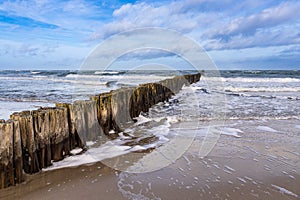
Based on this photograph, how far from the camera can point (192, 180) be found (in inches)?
134

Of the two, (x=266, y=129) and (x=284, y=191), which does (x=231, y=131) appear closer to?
(x=266, y=129)

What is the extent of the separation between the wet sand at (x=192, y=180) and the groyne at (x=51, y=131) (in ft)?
0.85

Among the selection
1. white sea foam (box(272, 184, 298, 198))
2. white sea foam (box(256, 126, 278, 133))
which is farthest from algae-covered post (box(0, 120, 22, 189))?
white sea foam (box(256, 126, 278, 133))

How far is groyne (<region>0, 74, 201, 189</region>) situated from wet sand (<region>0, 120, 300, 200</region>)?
259 millimetres

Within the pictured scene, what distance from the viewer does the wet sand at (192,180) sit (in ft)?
9.82

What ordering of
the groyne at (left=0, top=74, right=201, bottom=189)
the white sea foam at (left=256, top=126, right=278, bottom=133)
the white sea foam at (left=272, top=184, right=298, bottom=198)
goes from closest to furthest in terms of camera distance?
the white sea foam at (left=272, top=184, right=298, bottom=198) < the groyne at (left=0, top=74, right=201, bottom=189) < the white sea foam at (left=256, top=126, right=278, bottom=133)

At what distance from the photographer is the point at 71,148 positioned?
4.47 meters

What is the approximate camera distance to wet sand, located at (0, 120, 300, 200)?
118 inches

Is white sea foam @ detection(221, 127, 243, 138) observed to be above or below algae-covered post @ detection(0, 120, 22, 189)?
below

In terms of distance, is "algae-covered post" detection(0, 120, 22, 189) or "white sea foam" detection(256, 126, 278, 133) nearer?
"algae-covered post" detection(0, 120, 22, 189)

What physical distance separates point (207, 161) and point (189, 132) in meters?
1.87

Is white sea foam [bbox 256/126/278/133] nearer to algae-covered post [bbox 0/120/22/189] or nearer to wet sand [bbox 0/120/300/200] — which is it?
wet sand [bbox 0/120/300/200]

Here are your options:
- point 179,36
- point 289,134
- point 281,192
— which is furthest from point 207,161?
point 179,36

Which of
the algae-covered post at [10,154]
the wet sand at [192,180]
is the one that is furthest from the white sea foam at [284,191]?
the algae-covered post at [10,154]
